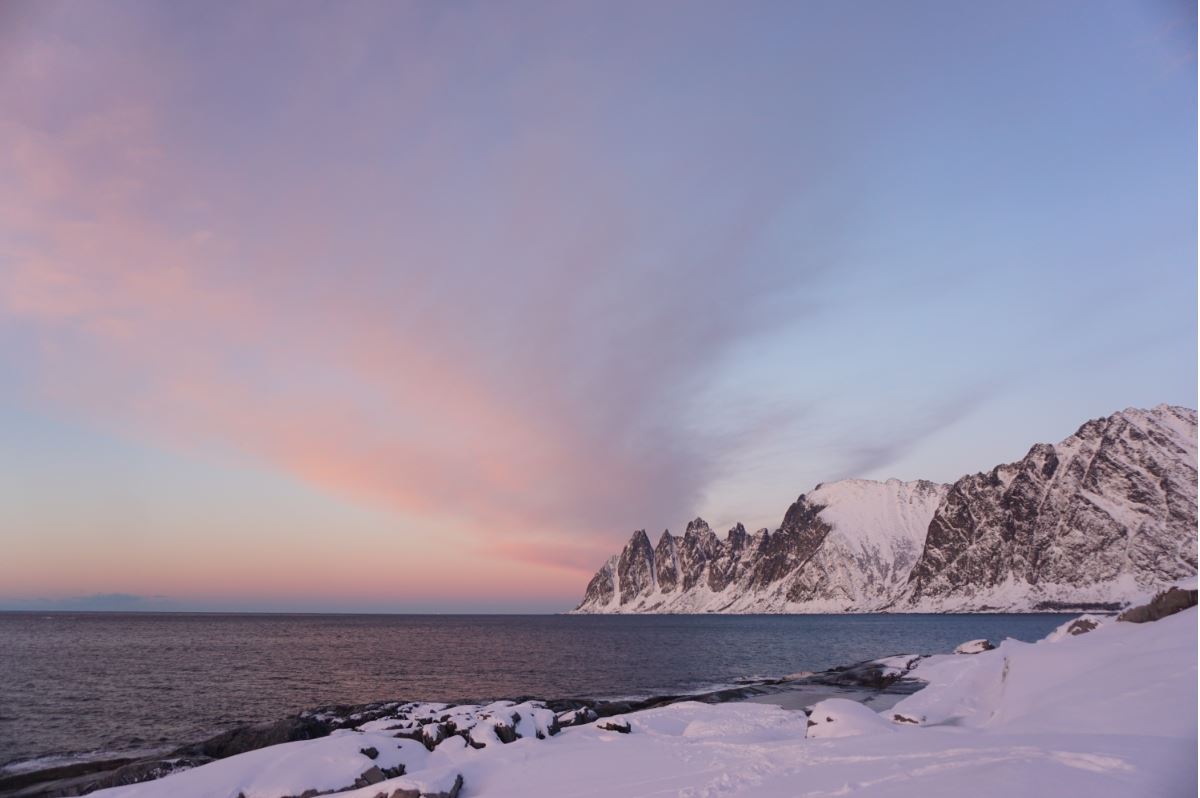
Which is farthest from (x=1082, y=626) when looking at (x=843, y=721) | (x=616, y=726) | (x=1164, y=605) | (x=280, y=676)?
(x=280, y=676)

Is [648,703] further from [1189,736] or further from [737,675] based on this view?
[1189,736]

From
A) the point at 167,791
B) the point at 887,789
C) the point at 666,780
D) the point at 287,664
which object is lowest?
the point at 287,664

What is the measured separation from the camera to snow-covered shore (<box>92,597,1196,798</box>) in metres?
10.7

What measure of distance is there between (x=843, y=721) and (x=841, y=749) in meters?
6.39

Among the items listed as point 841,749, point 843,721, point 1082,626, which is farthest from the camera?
point 1082,626

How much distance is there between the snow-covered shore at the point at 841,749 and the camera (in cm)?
1074

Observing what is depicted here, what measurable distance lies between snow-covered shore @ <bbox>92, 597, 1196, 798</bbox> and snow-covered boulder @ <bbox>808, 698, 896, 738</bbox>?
0.07 meters

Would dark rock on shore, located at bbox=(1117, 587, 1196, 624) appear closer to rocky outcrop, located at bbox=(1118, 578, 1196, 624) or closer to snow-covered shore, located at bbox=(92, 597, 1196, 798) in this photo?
rocky outcrop, located at bbox=(1118, 578, 1196, 624)

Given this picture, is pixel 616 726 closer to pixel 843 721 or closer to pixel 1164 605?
pixel 843 721

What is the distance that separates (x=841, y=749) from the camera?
15.4m

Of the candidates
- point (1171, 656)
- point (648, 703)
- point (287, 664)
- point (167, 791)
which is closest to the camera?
point (1171, 656)

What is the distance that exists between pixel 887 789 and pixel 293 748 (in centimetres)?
2139

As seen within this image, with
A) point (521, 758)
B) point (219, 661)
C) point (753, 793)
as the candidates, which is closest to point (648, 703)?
point (521, 758)

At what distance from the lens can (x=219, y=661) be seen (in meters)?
80.8
